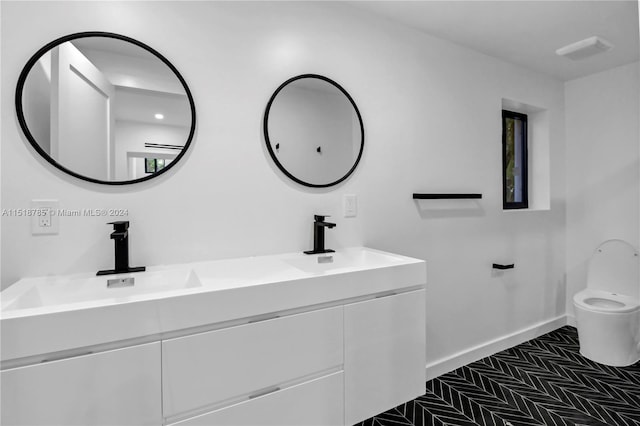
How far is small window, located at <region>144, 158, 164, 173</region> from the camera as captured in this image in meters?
1.44

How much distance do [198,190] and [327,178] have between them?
72 centimetres

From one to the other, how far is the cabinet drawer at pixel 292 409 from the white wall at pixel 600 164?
3.02 m

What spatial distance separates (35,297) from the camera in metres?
1.13

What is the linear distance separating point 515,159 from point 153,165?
321 centimetres

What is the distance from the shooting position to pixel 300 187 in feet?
5.91

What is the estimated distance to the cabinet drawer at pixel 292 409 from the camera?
43.6 inches

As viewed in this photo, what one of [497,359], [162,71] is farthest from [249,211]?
[497,359]

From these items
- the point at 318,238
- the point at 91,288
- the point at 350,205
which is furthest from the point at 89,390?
the point at 350,205

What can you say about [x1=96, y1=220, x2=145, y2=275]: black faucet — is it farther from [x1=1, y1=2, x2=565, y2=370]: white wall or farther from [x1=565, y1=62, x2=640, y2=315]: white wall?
[x1=565, y1=62, x2=640, y2=315]: white wall

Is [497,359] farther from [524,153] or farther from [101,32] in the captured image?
[101,32]

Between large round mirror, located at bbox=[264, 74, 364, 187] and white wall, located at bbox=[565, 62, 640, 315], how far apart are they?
2.49 metres

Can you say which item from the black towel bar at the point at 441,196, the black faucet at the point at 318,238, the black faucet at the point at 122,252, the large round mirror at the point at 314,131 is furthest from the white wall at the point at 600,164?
the black faucet at the point at 122,252

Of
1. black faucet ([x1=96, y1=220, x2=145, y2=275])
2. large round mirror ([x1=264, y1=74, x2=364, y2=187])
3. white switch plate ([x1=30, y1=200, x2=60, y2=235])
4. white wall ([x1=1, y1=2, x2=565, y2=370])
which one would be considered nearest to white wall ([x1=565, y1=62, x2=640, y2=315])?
white wall ([x1=1, y1=2, x2=565, y2=370])

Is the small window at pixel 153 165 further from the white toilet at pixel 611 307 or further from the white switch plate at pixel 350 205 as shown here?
the white toilet at pixel 611 307
